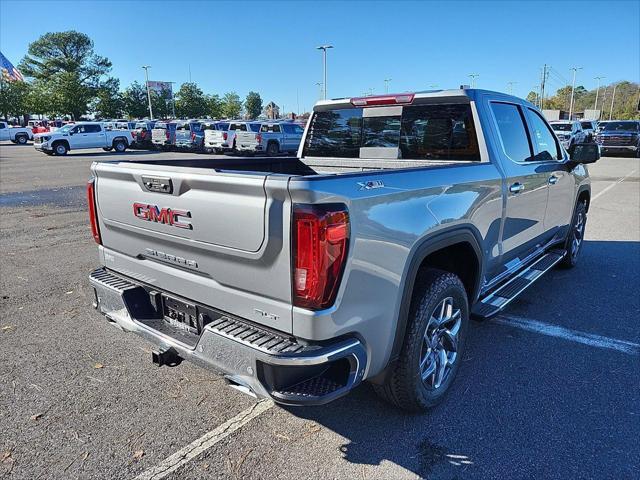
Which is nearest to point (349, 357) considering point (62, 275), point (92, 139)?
point (62, 275)

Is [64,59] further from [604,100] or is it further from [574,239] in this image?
[604,100]

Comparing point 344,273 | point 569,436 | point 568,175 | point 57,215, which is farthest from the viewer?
point 57,215

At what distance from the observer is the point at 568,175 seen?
17.2 feet

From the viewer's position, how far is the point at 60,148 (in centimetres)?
2805

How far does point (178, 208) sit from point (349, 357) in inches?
46.6

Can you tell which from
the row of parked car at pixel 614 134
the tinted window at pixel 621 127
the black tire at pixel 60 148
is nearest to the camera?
the row of parked car at pixel 614 134

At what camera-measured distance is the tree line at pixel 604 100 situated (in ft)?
355

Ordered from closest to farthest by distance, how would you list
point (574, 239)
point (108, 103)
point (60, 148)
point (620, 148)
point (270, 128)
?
point (574, 239) < point (270, 128) < point (620, 148) < point (60, 148) < point (108, 103)

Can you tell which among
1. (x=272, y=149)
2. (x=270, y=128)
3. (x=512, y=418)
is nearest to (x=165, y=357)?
(x=512, y=418)

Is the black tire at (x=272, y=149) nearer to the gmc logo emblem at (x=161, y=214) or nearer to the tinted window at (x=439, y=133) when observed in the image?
the tinted window at (x=439, y=133)

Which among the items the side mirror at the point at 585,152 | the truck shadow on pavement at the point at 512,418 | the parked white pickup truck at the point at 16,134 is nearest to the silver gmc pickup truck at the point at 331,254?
the truck shadow on pavement at the point at 512,418

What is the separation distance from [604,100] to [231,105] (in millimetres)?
96683

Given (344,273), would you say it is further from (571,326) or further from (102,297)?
(571,326)

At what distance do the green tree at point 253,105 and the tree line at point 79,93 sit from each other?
2048 mm
